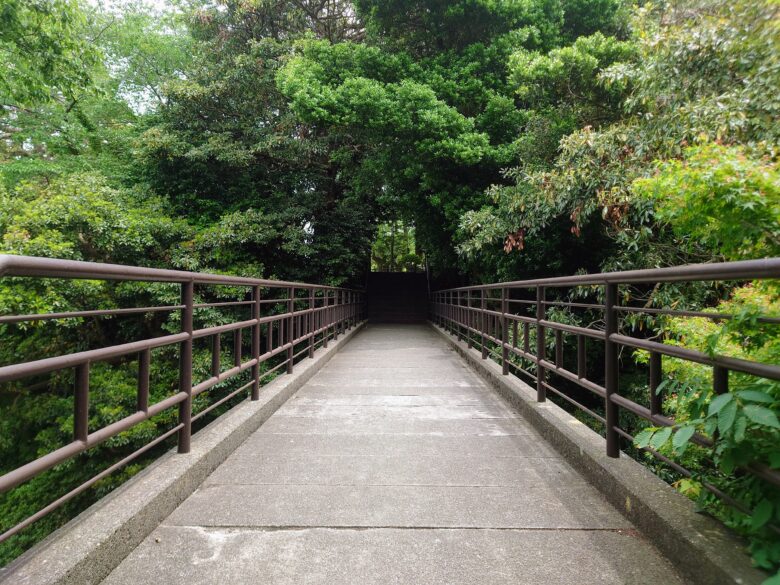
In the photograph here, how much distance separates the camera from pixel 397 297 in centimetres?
2244

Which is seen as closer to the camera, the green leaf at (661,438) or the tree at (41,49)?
the green leaf at (661,438)

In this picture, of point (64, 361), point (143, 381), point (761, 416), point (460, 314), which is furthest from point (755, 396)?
point (460, 314)

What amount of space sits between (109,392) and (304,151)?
8105mm

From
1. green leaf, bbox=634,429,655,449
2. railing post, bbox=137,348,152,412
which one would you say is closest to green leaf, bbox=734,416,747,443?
green leaf, bbox=634,429,655,449

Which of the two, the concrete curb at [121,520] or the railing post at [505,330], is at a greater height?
the railing post at [505,330]

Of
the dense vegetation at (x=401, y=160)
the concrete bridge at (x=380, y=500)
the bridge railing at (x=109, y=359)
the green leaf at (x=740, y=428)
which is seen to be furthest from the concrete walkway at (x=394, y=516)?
the green leaf at (x=740, y=428)

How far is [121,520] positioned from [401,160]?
10130 mm

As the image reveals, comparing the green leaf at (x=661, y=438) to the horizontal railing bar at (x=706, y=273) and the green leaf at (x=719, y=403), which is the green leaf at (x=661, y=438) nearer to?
the green leaf at (x=719, y=403)

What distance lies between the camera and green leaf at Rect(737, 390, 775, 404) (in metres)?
1.37

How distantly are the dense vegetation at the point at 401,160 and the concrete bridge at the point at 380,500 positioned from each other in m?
0.29

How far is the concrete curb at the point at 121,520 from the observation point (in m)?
1.54

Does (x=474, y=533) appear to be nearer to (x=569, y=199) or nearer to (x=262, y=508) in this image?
(x=262, y=508)

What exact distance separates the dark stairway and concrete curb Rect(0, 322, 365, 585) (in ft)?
54.9

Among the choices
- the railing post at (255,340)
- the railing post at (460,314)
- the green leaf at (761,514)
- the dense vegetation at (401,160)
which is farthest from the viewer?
the railing post at (460,314)
